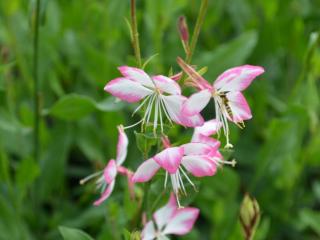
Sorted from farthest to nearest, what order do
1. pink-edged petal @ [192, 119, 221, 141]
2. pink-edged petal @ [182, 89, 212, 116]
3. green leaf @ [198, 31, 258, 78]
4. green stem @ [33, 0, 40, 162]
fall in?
1. green leaf @ [198, 31, 258, 78]
2. green stem @ [33, 0, 40, 162]
3. pink-edged petal @ [192, 119, 221, 141]
4. pink-edged petal @ [182, 89, 212, 116]

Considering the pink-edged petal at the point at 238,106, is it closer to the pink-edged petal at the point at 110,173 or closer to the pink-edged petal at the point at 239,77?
the pink-edged petal at the point at 239,77

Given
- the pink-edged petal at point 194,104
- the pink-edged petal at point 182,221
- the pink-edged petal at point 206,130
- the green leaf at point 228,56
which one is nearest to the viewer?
the pink-edged petal at point 194,104

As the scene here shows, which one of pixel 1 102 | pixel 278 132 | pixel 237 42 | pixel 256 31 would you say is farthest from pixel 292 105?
pixel 1 102

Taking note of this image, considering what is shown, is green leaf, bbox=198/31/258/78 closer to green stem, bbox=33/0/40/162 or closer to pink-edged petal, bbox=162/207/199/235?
green stem, bbox=33/0/40/162

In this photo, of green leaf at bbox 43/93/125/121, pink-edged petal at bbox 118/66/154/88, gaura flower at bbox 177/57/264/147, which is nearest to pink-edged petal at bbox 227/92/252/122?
gaura flower at bbox 177/57/264/147

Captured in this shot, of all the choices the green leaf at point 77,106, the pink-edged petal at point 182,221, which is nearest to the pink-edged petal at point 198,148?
the pink-edged petal at point 182,221

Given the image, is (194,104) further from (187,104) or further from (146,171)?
(146,171)

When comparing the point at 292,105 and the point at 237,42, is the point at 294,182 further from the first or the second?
the point at 237,42
